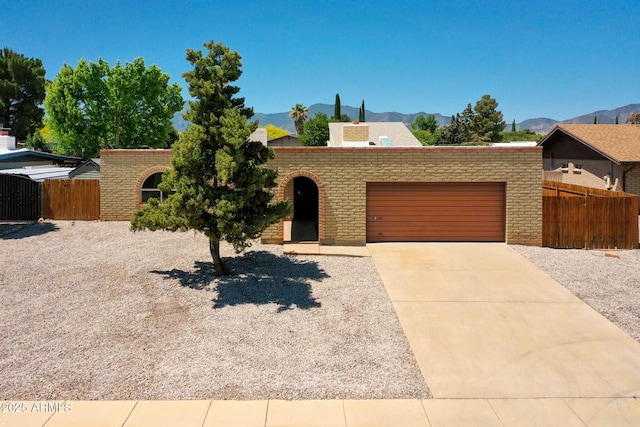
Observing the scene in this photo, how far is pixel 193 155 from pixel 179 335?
4299 millimetres

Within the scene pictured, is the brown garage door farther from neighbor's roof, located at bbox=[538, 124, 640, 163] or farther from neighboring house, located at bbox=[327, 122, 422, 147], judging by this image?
neighbor's roof, located at bbox=[538, 124, 640, 163]

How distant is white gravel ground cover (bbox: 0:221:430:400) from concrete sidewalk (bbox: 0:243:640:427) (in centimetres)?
29

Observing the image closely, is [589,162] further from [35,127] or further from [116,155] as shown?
[35,127]

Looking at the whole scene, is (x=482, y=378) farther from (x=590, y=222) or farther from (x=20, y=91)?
(x=20, y=91)

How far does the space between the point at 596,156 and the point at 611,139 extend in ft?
4.46

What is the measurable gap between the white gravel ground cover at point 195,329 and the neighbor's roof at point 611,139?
773 inches

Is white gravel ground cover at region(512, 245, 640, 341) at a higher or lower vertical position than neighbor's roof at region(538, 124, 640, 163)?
lower

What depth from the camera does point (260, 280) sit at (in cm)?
1191

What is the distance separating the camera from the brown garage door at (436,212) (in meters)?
16.4

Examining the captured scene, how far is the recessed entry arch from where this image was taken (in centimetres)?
1598

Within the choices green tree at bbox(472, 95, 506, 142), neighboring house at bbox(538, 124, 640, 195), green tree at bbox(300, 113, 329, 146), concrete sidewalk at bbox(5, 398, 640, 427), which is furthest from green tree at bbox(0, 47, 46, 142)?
green tree at bbox(472, 95, 506, 142)

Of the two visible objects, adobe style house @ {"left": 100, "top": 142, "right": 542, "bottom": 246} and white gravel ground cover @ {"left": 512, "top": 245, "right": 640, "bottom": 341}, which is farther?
adobe style house @ {"left": 100, "top": 142, "right": 542, "bottom": 246}

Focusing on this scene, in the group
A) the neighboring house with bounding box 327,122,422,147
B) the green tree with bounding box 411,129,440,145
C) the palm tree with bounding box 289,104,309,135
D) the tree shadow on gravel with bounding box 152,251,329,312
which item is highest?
the palm tree with bounding box 289,104,309,135

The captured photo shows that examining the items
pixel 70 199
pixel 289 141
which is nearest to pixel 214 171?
pixel 70 199
